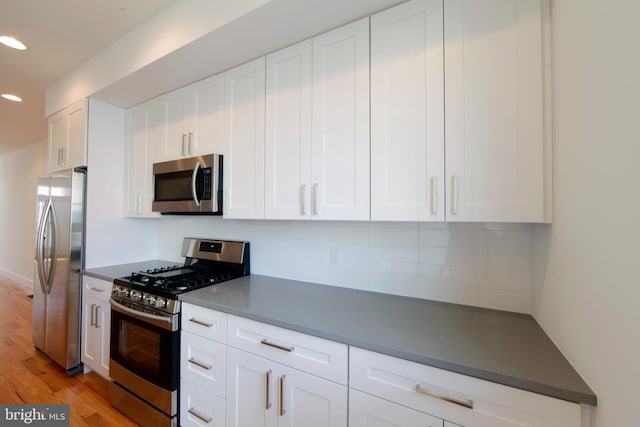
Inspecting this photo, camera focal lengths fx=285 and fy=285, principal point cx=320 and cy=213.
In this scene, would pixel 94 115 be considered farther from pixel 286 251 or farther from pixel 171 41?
pixel 286 251

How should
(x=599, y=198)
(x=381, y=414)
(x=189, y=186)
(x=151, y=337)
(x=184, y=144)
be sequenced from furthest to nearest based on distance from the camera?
(x=184, y=144) → (x=189, y=186) → (x=151, y=337) → (x=381, y=414) → (x=599, y=198)

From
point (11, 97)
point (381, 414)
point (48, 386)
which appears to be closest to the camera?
point (381, 414)

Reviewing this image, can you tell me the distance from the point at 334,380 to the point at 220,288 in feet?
3.29

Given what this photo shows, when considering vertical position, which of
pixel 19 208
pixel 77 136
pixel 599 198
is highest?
pixel 77 136

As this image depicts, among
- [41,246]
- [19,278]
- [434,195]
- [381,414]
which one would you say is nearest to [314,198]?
[434,195]

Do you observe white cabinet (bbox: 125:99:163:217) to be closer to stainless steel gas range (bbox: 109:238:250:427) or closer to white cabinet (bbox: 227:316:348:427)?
stainless steel gas range (bbox: 109:238:250:427)

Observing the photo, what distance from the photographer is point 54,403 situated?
2107 mm

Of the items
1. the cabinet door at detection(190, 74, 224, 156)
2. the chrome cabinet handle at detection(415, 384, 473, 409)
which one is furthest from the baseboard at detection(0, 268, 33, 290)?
the chrome cabinet handle at detection(415, 384, 473, 409)

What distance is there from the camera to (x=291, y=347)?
129 centimetres

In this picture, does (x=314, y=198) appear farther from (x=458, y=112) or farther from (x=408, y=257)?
(x=458, y=112)

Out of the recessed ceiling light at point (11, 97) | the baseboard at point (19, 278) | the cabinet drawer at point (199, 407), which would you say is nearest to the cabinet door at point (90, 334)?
the cabinet drawer at point (199, 407)

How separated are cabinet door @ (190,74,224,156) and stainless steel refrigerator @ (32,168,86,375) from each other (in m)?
1.15

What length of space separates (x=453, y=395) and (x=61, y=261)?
10.2 ft

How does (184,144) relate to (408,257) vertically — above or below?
above
